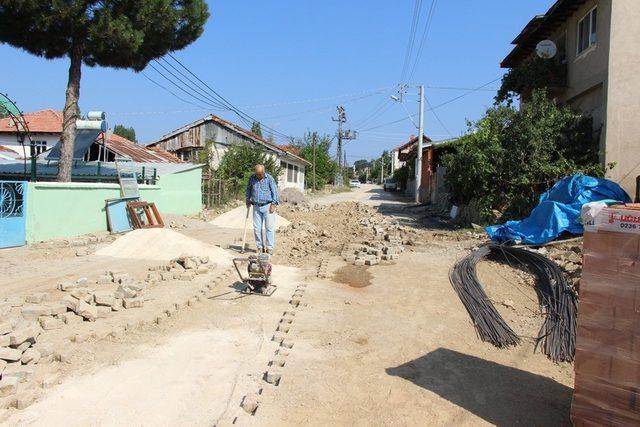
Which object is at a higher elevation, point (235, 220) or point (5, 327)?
point (235, 220)

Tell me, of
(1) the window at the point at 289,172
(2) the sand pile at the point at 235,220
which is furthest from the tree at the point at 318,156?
(2) the sand pile at the point at 235,220

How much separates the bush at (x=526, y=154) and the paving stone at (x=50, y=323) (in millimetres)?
11002

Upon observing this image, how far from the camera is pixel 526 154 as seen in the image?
515 inches

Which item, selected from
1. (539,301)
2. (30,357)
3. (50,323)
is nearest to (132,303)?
(50,323)

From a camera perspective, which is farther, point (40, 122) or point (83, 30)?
point (40, 122)

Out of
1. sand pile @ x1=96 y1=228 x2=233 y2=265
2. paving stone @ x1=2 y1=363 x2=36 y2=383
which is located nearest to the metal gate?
sand pile @ x1=96 y1=228 x2=233 y2=265

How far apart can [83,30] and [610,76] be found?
12873 millimetres

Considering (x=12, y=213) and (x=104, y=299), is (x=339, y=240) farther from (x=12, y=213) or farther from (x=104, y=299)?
(x=104, y=299)

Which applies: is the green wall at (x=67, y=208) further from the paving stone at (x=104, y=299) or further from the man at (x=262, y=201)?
the paving stone at (x=104, y=299)

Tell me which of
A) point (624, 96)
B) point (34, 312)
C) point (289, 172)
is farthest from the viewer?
point (289, 172)

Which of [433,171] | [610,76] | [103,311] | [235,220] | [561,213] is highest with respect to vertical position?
[610,76]

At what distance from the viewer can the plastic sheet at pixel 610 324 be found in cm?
280

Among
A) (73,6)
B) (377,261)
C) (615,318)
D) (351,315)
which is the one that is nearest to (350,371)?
(351,315)

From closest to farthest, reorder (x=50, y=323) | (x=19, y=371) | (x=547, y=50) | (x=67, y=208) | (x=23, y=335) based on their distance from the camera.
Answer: (x=19, y=371) → (x=23, y=335) → (x=50, y=323) → (x=67, y=208) → (x=547, y=50)
